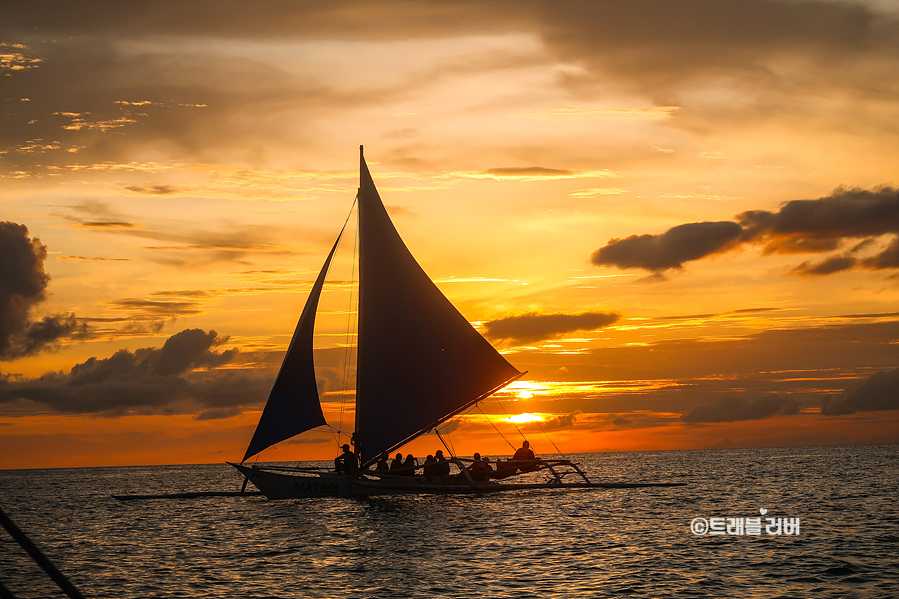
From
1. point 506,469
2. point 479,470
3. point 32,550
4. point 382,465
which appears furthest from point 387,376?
point 32,550

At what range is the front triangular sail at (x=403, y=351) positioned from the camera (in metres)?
38.4

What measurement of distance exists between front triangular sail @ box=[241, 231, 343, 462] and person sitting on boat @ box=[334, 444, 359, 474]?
1.97m

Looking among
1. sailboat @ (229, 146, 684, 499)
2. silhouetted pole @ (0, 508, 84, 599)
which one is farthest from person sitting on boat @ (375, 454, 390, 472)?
silhouetted pole @ (0, 508, 84, 599)

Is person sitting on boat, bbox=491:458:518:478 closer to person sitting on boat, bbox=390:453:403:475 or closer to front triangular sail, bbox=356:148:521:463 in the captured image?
front triangular sail, bbox=356:148:521:463

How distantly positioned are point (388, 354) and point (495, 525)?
33.0 ft

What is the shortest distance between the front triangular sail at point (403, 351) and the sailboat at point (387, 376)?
0.05 metres

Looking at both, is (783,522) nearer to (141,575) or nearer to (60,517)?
(141,575)

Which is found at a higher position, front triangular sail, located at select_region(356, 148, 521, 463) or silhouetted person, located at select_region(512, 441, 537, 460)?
front triangular sail, located at select_region(356, 148, 521, 463)

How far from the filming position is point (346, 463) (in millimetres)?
38844

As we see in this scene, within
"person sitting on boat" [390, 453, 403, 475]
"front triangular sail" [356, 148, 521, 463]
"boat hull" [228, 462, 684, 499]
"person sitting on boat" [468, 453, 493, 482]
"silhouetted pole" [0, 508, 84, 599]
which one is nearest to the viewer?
"silhouetted pole" [0, 508, 84, 599]

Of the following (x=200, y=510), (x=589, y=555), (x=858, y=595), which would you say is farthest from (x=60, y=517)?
(x=858, y=595)

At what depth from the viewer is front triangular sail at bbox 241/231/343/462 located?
125 feet

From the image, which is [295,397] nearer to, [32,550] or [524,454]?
[524,454]

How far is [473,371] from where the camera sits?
4119cm
